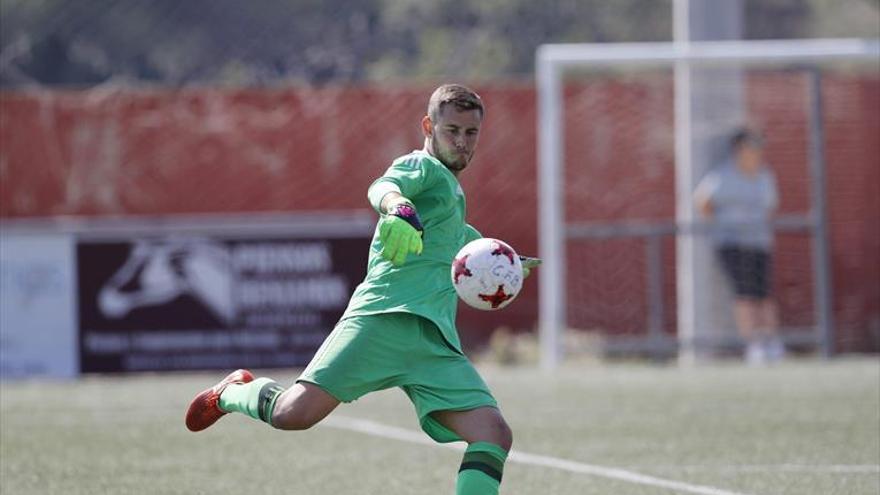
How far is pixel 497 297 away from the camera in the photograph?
18.0 ft

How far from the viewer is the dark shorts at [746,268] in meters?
15.1

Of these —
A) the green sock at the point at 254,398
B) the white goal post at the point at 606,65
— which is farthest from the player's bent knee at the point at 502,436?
the white goal post at the point at 606,65

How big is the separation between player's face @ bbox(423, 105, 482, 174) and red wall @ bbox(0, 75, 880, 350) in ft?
33.2

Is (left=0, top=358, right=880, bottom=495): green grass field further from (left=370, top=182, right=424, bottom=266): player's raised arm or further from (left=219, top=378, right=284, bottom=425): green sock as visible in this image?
(left=370, top=182, right=424, bottom=266): player's raised arm

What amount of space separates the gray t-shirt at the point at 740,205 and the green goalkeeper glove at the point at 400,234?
33.3 feet

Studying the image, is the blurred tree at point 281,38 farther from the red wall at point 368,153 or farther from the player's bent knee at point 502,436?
the player's bent knee at point 502,436

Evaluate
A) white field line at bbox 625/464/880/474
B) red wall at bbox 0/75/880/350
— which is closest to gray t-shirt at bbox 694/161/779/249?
red wall at bbox 0/75/880/350

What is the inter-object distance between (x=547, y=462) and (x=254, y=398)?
2.29m

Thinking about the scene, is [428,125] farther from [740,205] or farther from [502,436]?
[740,205]

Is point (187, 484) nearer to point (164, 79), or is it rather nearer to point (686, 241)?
point (686, 241)

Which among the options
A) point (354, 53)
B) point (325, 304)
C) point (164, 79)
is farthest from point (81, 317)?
point (354, 53)

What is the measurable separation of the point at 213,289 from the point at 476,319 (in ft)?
9.42

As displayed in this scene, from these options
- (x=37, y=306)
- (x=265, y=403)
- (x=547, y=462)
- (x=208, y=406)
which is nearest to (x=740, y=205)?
(x=37, y=306)

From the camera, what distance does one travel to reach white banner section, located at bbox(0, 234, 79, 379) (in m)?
13.8
